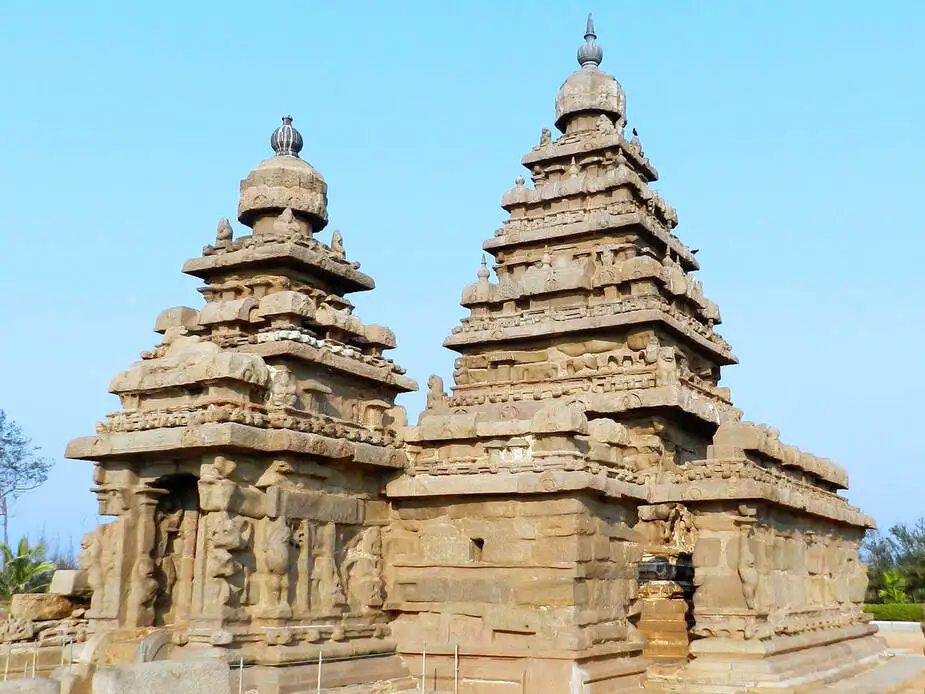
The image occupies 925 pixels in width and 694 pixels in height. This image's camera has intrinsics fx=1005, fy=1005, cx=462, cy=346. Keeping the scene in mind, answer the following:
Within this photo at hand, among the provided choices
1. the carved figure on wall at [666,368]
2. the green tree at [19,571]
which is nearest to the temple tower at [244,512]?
the carved figure on wall at [666,368]

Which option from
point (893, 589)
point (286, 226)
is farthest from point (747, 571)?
point (893, 589)

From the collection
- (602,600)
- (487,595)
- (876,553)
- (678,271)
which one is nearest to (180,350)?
(487,595)

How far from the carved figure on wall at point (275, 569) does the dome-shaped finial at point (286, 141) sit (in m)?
8.24

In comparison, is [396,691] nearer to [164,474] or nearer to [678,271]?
[164,474]

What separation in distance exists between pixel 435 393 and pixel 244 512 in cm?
948

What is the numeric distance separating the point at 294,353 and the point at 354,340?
2090mm

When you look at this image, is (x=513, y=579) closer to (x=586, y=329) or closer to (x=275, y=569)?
(x=275, y=569)

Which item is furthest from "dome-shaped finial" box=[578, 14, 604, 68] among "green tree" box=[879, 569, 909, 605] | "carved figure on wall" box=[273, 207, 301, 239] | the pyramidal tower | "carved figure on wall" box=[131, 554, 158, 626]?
"green tree" box=[879, 569, 909, 605]

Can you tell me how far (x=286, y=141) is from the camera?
18.3 meters

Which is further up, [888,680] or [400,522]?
[400,522]

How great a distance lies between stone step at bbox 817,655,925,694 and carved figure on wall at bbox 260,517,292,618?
812 cm

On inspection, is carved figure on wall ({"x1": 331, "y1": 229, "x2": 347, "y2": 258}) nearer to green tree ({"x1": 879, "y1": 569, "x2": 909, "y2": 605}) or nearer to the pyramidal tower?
the pyramidal tower

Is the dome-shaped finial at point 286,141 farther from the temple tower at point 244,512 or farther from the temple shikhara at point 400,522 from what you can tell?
the temple tower at point 244,512

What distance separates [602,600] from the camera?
1368cm
